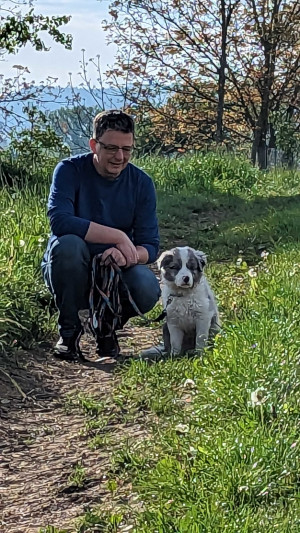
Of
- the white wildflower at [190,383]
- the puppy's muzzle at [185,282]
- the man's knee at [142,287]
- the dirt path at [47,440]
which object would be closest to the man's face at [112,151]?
the man's knee at [142,287]

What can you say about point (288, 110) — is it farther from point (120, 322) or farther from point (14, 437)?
point (14, 437)

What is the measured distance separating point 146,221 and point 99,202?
32 centimetres

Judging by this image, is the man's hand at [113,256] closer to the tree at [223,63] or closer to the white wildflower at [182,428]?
the white wildflower at [182,428]

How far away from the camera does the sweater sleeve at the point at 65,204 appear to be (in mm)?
4574

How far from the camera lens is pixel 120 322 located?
494 cm

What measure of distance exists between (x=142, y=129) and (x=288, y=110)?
11.2ft

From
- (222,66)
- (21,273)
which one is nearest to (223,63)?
(222,66)

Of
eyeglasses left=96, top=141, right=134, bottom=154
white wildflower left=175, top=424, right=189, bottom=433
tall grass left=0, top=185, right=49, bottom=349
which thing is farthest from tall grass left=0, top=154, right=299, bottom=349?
white wildflower left=175, top=424, right=189, bottom=433

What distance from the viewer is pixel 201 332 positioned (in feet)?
15.1

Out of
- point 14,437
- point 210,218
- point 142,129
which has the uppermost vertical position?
point 142,129

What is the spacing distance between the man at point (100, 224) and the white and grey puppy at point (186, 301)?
198mm

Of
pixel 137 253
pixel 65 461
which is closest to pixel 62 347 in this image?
pixel 137 253

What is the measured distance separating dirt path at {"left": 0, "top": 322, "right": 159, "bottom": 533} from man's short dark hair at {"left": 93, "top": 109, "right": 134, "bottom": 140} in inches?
53.9

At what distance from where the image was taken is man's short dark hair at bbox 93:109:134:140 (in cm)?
448
